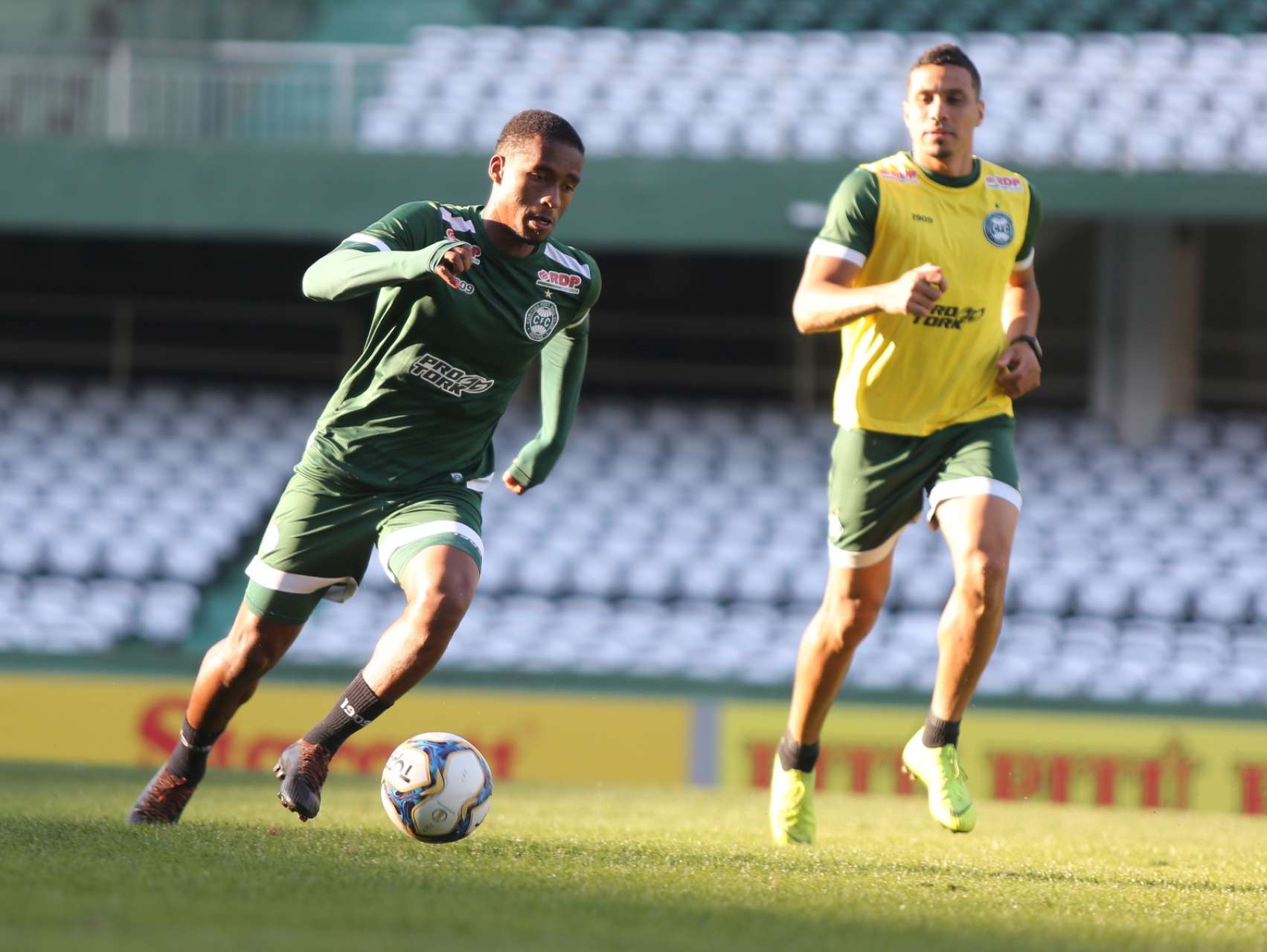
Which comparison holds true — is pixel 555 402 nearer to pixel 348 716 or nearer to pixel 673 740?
pixel 348 716

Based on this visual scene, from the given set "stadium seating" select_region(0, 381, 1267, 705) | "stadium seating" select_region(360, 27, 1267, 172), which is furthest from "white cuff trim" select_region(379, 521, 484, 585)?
"stadium seating" select_region(360, 27, 1267, 172)

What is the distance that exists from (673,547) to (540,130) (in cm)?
1077

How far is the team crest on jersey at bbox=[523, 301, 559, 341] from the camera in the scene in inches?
227

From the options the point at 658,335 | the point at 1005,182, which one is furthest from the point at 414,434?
the point at 658,335

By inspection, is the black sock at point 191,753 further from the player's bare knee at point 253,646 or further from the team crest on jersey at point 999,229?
the team crest on jersey at point 999,229

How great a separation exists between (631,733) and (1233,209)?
7.99 m

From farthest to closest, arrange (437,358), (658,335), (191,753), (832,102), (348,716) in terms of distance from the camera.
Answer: (658,335) < (832,102) < (191,753) < (437,358) < (348,716)

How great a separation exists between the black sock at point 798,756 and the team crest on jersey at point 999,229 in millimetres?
2014

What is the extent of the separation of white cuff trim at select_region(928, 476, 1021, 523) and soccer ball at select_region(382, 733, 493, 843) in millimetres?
1934

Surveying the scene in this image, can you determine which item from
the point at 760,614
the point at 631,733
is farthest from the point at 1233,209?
the point at 631,733

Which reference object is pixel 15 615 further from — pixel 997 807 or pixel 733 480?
pixel 997 807

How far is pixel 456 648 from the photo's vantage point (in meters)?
14.5

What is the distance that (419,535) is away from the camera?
218 inches

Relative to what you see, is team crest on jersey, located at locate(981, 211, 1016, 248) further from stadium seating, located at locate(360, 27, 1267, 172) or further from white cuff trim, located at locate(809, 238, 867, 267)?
stadium seating, located at locate(360, 27, 1267, 172)
